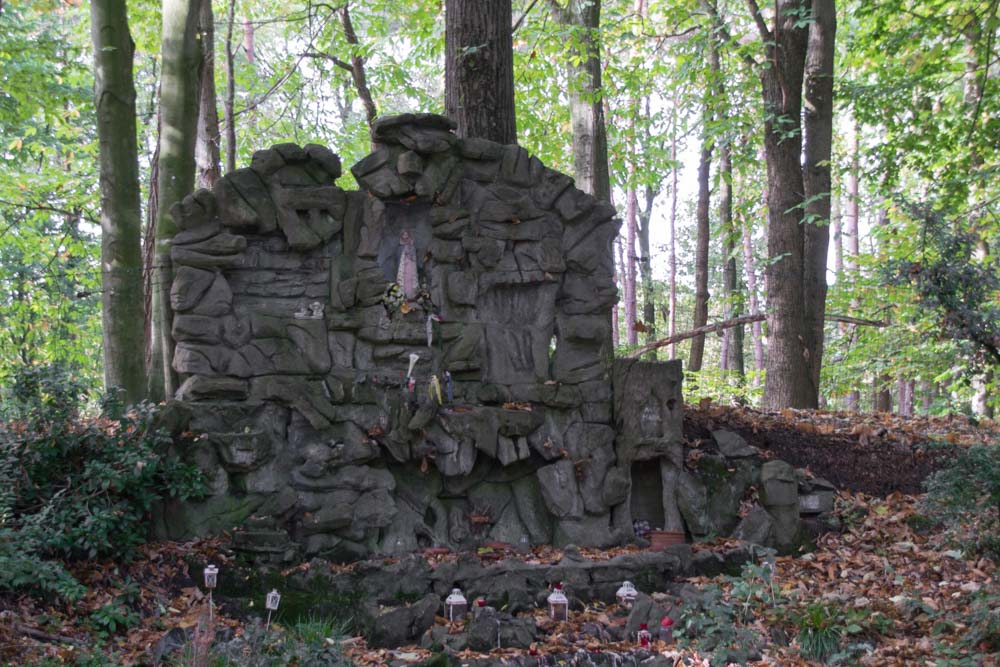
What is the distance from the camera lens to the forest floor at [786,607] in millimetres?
5309

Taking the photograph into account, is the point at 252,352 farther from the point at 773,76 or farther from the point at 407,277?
the point at 773,76

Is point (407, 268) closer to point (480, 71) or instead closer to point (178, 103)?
point (480, 71)

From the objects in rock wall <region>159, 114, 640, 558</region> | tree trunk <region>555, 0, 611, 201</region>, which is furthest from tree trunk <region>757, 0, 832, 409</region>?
rock wall <region>159, 114, 640, 558</region>

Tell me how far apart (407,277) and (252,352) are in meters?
1.47

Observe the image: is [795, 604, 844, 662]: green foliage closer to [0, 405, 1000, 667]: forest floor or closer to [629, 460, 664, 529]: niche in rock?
[0, 405, 1000, 667]: forest floor

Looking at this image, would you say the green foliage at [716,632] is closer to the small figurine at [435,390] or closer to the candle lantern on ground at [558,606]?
the candle lantern on ground at [558,606]

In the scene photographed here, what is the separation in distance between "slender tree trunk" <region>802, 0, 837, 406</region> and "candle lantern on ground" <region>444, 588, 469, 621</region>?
21.7ft

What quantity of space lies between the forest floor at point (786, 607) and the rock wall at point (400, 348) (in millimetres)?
688

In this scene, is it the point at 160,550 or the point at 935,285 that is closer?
the point at 160,550

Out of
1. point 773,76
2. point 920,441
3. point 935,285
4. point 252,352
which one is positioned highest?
point 773,76

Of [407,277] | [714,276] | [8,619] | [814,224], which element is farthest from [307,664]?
[714,276]

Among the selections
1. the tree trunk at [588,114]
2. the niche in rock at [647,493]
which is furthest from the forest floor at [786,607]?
the tree trunk at [588,114]

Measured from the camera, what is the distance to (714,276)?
31234 mm

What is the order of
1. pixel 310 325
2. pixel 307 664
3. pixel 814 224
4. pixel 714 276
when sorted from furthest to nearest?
pixel 714 276 → pixel 814 224 → pixel 310 325 → pixel 307 664
